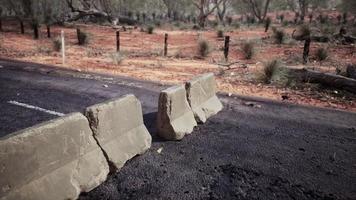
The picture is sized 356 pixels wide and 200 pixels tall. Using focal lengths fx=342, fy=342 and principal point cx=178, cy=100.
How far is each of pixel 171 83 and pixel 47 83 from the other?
143 inches

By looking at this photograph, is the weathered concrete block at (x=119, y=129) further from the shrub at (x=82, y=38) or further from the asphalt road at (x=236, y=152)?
the shrub at (x=82, y=38)

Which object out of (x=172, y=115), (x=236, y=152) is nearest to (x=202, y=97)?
(x=172, y=115)

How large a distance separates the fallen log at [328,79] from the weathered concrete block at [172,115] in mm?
6129

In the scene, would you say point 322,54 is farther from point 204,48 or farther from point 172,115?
point 172,115

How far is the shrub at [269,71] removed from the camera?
37.4ft

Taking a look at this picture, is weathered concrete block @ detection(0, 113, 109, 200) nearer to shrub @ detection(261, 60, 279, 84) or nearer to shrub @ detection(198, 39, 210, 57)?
shrub @ detection(261, 60, 279, 84)

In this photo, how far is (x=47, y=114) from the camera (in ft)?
22.5

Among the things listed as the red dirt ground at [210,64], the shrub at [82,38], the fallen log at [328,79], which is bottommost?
the red dirt ground at [210,64]

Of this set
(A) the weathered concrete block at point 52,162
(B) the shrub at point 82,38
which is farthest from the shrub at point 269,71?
(B) the shrub at point 82,38

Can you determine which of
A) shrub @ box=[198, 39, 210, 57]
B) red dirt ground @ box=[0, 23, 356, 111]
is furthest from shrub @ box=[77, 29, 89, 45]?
shrub @ box=[198, 39, 210, 57]

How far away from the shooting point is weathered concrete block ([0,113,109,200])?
3186 mm

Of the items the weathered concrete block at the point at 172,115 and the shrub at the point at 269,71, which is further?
→ the shrub at the point at 269,71

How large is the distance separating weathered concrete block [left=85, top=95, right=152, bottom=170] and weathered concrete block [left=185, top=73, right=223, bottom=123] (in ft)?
4.64

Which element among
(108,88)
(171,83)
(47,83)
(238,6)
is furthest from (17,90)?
(238,6)
